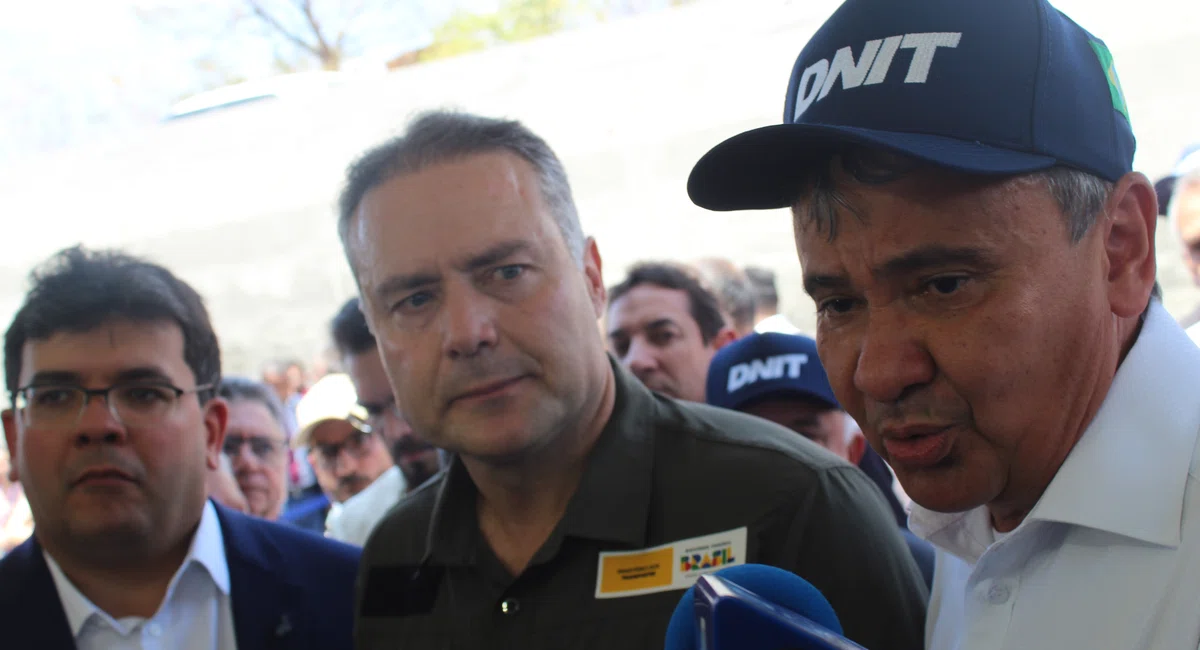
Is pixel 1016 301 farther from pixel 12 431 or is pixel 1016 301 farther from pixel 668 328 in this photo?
pixel 668 328

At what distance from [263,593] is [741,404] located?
4.81 ft

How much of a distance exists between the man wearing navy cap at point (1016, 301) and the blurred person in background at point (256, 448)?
384cm

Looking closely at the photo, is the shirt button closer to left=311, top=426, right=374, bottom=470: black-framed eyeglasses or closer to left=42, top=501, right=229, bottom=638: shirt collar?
left=42, top=501, right=229, bottom=638: shirt collar

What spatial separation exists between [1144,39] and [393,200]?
9.38 m

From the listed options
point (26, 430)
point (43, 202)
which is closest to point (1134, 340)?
point (26, 430)

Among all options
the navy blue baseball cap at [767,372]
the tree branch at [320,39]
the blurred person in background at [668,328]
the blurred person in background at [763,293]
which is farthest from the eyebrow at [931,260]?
the tree branch at [320,39]

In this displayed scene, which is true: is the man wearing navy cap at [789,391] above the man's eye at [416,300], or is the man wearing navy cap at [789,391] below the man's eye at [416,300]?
below

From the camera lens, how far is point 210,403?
3.03 metres

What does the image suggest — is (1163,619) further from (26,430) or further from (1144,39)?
(1144,39)

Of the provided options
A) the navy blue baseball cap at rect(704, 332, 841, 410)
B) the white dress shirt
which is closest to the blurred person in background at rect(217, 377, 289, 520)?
the white dress shirt

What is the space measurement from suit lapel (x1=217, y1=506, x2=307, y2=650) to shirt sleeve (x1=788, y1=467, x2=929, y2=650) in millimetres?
1401

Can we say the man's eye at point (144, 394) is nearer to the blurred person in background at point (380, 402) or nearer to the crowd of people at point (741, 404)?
the crowd of people at point (741, 404)

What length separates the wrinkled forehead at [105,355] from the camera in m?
2.77

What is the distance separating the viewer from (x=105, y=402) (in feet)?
9.05
